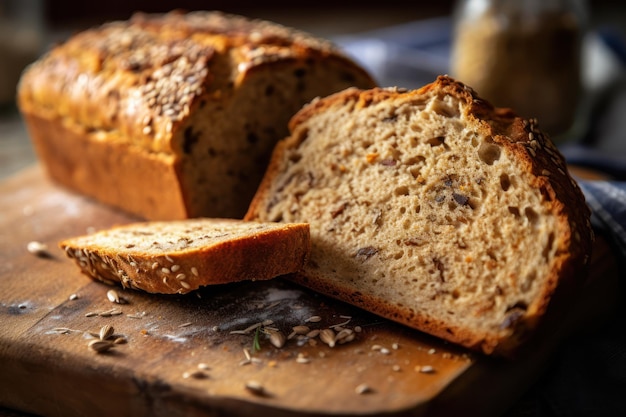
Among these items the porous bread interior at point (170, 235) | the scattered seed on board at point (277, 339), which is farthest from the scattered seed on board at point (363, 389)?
the porous bread interior at point (170, 235)

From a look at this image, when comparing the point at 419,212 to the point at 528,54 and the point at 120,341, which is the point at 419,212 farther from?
the point at 528,54

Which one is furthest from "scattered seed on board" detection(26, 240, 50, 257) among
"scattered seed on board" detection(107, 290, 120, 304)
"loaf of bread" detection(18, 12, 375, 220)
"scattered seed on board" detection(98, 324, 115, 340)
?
"scattered seed on board" detection(98, 324, 115, 340)

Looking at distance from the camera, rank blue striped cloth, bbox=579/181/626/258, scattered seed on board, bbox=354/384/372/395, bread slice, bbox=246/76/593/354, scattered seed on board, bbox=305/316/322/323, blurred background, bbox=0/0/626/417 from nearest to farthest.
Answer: scattered seed on board, bbox=354/384/372/395
bread slice, bbox=246/76/593/354
scattered seed on board, bbox=305/316/322/323
blue striped cloth, bbox=579/181/626/258
blurred background, bbox=0/0/626/417

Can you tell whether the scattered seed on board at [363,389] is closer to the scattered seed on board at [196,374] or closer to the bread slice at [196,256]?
the scattered seed on board at [196,374]

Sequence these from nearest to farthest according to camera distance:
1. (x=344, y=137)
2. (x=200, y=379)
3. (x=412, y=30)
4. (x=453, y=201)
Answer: (x=200, y=379), (x=453, y=201), (x=344, y=137), (x=412, y=30)

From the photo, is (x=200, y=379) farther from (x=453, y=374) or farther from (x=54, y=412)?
(x=453, y=374)

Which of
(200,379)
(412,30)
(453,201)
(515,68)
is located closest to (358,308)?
(453,201)

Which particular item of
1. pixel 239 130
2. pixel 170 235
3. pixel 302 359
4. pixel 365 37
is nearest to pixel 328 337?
pixel 302 359

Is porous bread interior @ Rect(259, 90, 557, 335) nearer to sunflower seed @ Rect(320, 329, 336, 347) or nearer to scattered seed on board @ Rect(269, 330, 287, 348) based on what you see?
sunflower seed @ Rect(320, 329, 336, 347)
